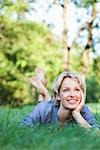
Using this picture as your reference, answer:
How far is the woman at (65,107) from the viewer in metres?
4.33

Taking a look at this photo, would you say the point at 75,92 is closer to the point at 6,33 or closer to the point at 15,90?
the point at 6,33

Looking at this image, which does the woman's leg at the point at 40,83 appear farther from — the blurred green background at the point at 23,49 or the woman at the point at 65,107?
the blurred green background at the point at 23,49

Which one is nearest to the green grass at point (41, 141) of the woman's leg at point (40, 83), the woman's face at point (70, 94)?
the woman's face at point (70, 94)

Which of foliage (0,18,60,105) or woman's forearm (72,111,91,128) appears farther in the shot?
foliage (0,18,60,105)

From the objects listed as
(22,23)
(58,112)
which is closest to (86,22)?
(22,23)

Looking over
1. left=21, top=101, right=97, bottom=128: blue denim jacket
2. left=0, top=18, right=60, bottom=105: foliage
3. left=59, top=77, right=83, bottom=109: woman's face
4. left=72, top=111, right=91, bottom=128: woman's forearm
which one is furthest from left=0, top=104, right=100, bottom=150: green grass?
left=0, top=18, right=60, bottom=105: foliage

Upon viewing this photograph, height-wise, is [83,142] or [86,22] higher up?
[86,22]

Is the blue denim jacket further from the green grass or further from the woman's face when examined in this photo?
the green grass

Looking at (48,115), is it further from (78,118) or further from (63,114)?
(78,118)

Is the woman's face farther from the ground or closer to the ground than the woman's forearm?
farther from the ground

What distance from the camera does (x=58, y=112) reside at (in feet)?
14.9

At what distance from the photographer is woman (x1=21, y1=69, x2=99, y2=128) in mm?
4328

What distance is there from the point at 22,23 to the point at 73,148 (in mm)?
28055

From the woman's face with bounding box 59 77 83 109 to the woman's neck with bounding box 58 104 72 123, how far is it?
10 centimetres
